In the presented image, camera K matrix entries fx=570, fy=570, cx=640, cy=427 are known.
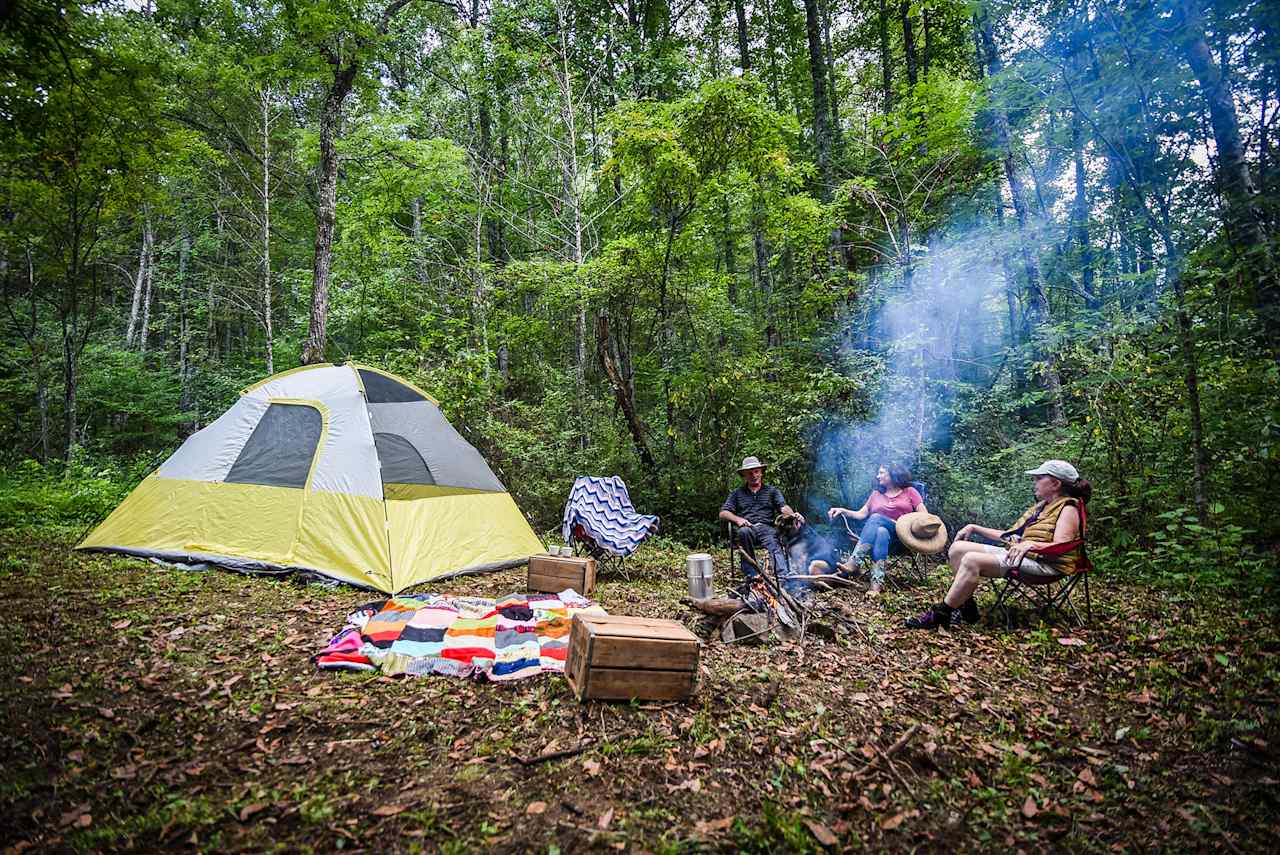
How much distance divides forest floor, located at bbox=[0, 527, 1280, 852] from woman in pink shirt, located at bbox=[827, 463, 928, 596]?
1.25m

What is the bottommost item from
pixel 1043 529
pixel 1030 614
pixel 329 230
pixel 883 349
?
pixel 1030 614

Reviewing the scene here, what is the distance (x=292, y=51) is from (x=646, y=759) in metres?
9.44

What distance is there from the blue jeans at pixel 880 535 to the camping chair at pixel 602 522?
6.83ft

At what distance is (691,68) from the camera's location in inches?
449

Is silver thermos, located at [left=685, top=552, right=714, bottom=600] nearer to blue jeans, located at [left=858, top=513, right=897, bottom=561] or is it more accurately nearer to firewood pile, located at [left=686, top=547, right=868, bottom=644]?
firewood pile, located at [left=686, top=547, right=868, bottom=644]

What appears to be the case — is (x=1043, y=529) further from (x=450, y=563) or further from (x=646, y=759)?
(x=450, y=563)

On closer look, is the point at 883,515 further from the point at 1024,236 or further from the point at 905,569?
the point at 1024,236

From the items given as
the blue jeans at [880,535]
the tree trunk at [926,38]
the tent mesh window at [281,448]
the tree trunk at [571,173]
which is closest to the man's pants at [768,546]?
the blue jeans at [880,535]

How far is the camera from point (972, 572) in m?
4.02

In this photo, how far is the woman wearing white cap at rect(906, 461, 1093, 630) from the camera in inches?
152

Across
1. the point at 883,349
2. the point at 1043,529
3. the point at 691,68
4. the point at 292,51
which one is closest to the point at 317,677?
the point at 1043,529

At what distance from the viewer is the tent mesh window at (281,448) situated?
5.32 metres

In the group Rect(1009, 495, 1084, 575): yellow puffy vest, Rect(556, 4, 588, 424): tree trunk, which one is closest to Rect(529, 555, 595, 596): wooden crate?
Rect(1009, 495, 1084, 575): yellow puffy vest

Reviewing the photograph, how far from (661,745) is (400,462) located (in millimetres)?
4270
